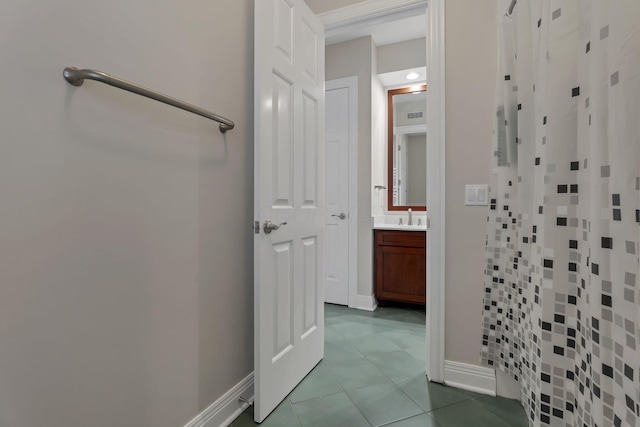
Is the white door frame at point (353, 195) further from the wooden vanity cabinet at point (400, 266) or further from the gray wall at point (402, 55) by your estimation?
the gray wall at point (402, 55)

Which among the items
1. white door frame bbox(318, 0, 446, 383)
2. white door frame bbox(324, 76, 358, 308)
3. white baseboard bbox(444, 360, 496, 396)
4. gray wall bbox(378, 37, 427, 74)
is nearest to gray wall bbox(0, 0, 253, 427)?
white door frame bbox(318, 0, 446, 383)

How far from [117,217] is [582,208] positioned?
1.21 m

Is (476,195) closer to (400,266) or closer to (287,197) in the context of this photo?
(287,197)

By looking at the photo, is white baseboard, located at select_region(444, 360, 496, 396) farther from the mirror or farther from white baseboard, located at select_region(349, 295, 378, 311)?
the mirror

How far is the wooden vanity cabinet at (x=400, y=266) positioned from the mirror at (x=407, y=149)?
22.4 inches

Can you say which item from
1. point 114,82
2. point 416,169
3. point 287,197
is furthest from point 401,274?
point 114,82

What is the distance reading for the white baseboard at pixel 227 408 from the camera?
3.92 ft

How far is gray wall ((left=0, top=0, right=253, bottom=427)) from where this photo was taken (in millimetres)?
688

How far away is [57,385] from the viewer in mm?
749

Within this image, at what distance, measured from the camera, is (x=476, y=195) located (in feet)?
5.15

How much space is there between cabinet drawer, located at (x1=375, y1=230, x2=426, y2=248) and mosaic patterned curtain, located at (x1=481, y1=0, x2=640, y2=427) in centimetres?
164

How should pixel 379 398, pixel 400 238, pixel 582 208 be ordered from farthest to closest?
pixel 400 238
pixel 379 398
pixel 582 208

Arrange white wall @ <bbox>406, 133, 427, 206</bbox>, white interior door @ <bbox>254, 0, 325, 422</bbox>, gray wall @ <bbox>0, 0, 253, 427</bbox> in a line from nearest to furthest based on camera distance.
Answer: gray wall @ <bbox>0, 0, 253, 427</bbox>, white interior door @ <bbox>254, 0, 325, 422</bbox>, white wall @ <bbox>406, 133, 427, 206</bbox>

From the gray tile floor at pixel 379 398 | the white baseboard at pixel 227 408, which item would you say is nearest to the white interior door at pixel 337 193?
the gray tile floor at pixel 379 398
